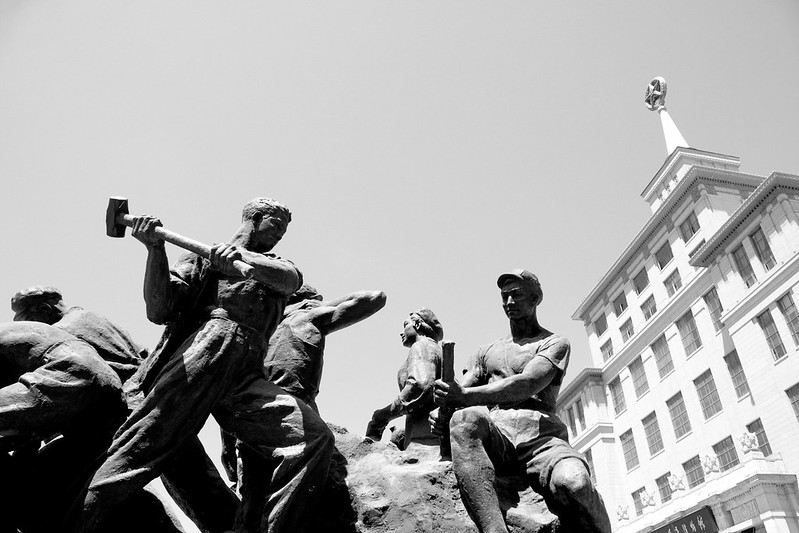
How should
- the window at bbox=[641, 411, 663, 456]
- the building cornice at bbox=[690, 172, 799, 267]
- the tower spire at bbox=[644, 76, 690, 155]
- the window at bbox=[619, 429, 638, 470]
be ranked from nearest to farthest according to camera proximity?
the building cornice at bbox=[690, 172, 799, 267] → the window at bbox=[641, 411, 663, 456] → the window at bbox=[619, 429, 638, 470] → the tower spire at bbox=[644, 76, 690, 155]

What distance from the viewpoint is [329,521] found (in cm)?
417

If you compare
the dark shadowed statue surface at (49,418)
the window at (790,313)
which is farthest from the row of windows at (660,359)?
the dark shadowed statue surface at (49,418)

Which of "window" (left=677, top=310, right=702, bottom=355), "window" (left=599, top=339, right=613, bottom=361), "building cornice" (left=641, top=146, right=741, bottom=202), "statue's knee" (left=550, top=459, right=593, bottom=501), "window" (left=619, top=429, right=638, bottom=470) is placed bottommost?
"statue's knee" (left=550, top=459, right=593, bottom=501)

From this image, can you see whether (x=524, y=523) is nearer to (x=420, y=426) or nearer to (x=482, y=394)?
(x=482, y=394)

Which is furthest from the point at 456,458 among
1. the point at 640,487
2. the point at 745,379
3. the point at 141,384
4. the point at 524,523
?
the point at 640,487

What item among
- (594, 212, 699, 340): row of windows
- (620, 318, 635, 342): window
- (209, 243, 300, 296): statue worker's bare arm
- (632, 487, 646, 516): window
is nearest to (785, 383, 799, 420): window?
(594, 212, 699, 340): row of windows

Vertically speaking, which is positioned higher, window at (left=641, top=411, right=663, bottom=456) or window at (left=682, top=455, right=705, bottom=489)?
window at (left=641, top=411, right=663, bottom=456)

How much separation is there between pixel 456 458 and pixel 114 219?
2.66 metres

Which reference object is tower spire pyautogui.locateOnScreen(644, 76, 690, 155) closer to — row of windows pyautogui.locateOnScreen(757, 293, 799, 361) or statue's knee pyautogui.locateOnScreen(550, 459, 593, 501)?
row of windows pyautogui.locateOnScreen(757, 293, 799, 361)

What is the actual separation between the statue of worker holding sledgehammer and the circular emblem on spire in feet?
171

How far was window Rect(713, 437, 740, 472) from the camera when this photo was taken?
2933 centimetres

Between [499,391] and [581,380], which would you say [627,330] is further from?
[499,391]

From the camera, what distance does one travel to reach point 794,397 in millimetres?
25766

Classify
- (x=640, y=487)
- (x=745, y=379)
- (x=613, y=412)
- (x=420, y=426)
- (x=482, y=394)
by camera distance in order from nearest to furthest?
1. (x=482, y=394)
2. (x=420, y=426)
3. (x=745, y=379)
4. (x=640, y=487)
5. (x=613, y=412)
